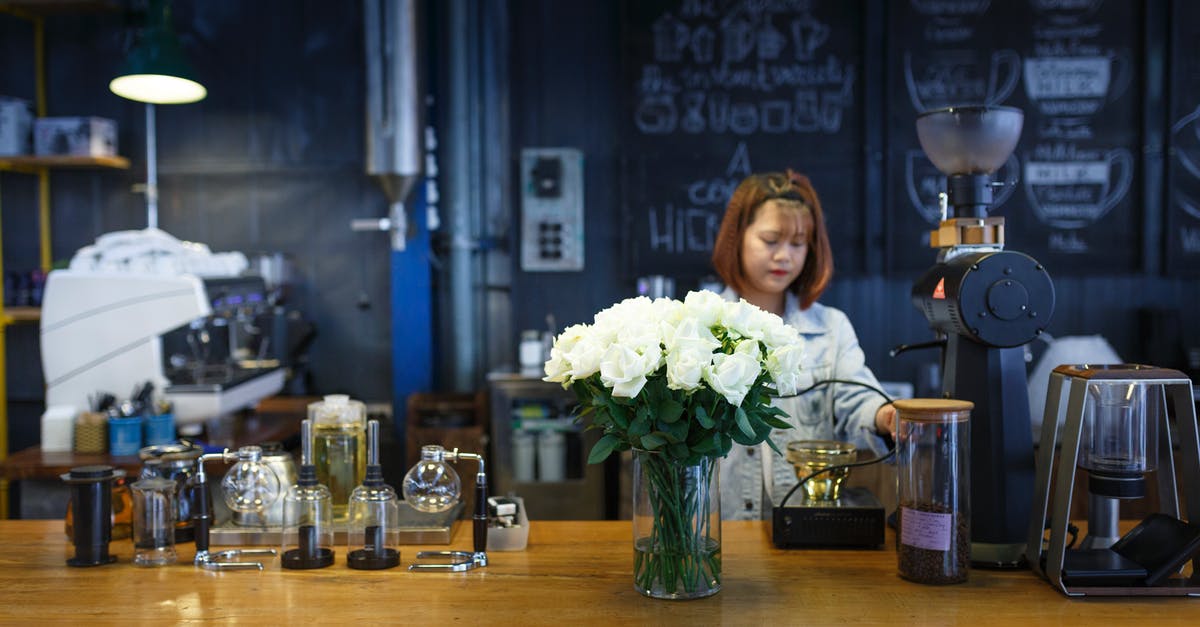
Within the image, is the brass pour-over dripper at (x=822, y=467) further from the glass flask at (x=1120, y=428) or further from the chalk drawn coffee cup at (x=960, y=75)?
the chalk drawn coffee cup at (x=960, y=75)

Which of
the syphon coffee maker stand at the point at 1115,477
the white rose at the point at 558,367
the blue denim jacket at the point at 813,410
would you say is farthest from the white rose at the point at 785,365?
the blue denim jacket at the point at 813,410

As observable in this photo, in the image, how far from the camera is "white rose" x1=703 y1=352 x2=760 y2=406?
59.6 inches

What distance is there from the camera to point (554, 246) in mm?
4988

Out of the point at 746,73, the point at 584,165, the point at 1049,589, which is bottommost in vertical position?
the point at 1049,589

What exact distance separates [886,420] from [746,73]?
3.05 meters

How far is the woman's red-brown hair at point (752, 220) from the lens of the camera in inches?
107

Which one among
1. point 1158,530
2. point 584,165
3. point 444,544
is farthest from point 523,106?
point 1158,530

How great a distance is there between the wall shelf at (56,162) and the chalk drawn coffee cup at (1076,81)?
14.4 feet

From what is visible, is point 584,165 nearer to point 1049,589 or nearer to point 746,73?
point 746,73

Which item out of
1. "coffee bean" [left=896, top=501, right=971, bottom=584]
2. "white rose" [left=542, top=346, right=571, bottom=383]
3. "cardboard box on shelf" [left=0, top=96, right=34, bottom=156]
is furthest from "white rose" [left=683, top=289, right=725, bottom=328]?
"cardboard box on shelf" [left=0, top=96, right=34, bottom=156]

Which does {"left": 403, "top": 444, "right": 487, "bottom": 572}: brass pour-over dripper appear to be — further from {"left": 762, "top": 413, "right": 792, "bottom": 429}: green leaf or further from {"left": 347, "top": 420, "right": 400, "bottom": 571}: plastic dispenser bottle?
{"left": 762, "top": 413, "right": 792, "bottom": 429}: green leaf

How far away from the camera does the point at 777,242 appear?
2.69 metres

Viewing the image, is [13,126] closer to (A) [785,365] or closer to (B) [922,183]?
(B) [922,183]

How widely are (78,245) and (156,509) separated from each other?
3.90 metres
